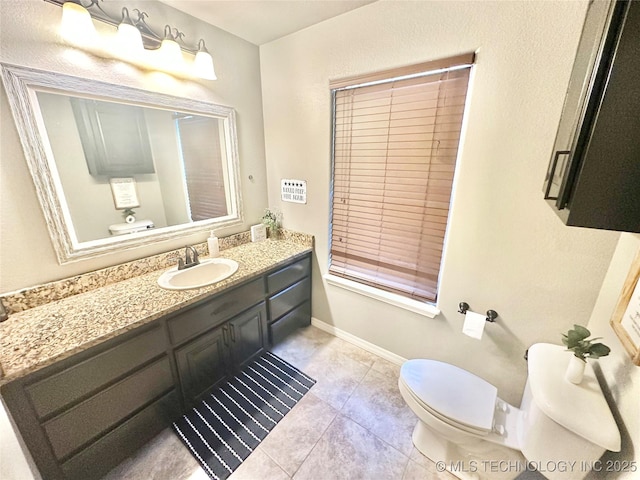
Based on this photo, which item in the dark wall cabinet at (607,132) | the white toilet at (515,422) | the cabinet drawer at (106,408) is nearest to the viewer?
the dark wall cabinet at (607,132)

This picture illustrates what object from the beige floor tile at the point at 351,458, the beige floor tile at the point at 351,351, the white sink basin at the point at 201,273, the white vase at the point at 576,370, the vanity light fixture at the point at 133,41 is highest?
the vanity light fixture at the point at 133,41

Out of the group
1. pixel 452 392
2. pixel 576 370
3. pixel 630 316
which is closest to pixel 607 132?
pixel 630 316

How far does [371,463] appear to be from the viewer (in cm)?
129

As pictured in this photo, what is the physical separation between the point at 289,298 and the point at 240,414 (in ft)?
2.67

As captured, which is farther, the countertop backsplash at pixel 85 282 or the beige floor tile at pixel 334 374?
the beige floor tile at pixel 334 374

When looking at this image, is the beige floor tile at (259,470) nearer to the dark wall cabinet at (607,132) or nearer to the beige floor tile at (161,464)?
the beige floor tile at (161,464)

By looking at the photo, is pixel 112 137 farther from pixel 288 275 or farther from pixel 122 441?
pixel 122 441

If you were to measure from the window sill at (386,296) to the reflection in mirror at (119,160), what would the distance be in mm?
Result: 1013

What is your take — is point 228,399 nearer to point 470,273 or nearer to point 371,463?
point 371,463

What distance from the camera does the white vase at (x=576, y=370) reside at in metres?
0.93

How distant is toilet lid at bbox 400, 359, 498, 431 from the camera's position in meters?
1.13

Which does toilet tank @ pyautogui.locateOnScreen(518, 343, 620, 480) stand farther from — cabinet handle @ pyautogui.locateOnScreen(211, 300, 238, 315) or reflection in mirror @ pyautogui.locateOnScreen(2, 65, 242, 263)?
reflection in mirror @ pyautogui.locateOnScreen(2, 65, 242, 263)

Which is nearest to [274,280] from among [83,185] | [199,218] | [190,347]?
[190,347]

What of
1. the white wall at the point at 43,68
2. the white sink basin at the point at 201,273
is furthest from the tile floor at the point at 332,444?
the white wall at the point at 43,68
